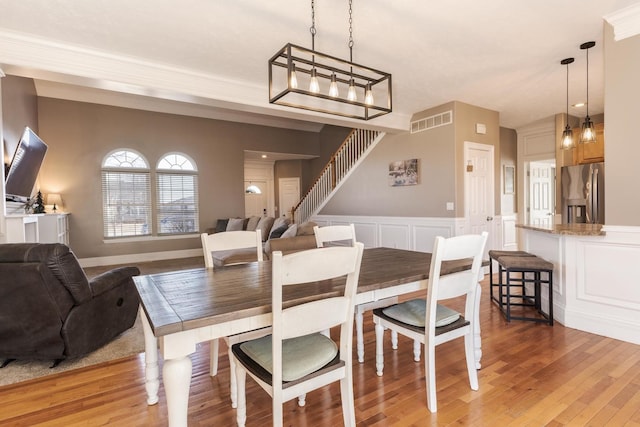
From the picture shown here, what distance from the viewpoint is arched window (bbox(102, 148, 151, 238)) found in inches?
268

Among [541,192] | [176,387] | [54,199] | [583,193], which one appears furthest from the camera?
[541,192]

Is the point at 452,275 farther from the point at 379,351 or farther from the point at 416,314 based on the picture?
the point at 379,351

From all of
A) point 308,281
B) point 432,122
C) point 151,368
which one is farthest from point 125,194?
point 308,281

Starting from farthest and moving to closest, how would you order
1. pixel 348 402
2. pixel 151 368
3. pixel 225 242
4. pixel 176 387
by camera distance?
pixel 225 242 < pixel 151 368 < pixel 348 402 < pixel 176 387

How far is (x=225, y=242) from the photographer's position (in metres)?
2.41

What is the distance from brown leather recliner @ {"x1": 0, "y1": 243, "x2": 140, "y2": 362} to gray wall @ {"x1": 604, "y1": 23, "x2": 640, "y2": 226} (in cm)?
443

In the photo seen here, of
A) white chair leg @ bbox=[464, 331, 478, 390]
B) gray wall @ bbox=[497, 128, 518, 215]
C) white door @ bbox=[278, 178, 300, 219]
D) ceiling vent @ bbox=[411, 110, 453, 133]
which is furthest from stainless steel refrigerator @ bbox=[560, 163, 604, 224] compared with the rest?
white door @ bbox=[278, 178, 300, 219]

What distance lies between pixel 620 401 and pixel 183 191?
784cm

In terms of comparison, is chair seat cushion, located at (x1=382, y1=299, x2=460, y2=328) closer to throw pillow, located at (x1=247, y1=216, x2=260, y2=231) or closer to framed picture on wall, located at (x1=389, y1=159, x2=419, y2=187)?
framed picture on wall, located at (x1=389, y1=159, x2=419, y2=187)

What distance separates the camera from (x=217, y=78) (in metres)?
3.88

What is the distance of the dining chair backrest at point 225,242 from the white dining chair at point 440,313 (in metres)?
1.10

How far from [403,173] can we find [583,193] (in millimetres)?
3156

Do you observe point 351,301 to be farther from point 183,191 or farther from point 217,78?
point 183,191

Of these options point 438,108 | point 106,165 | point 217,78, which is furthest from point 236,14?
point 106,165
